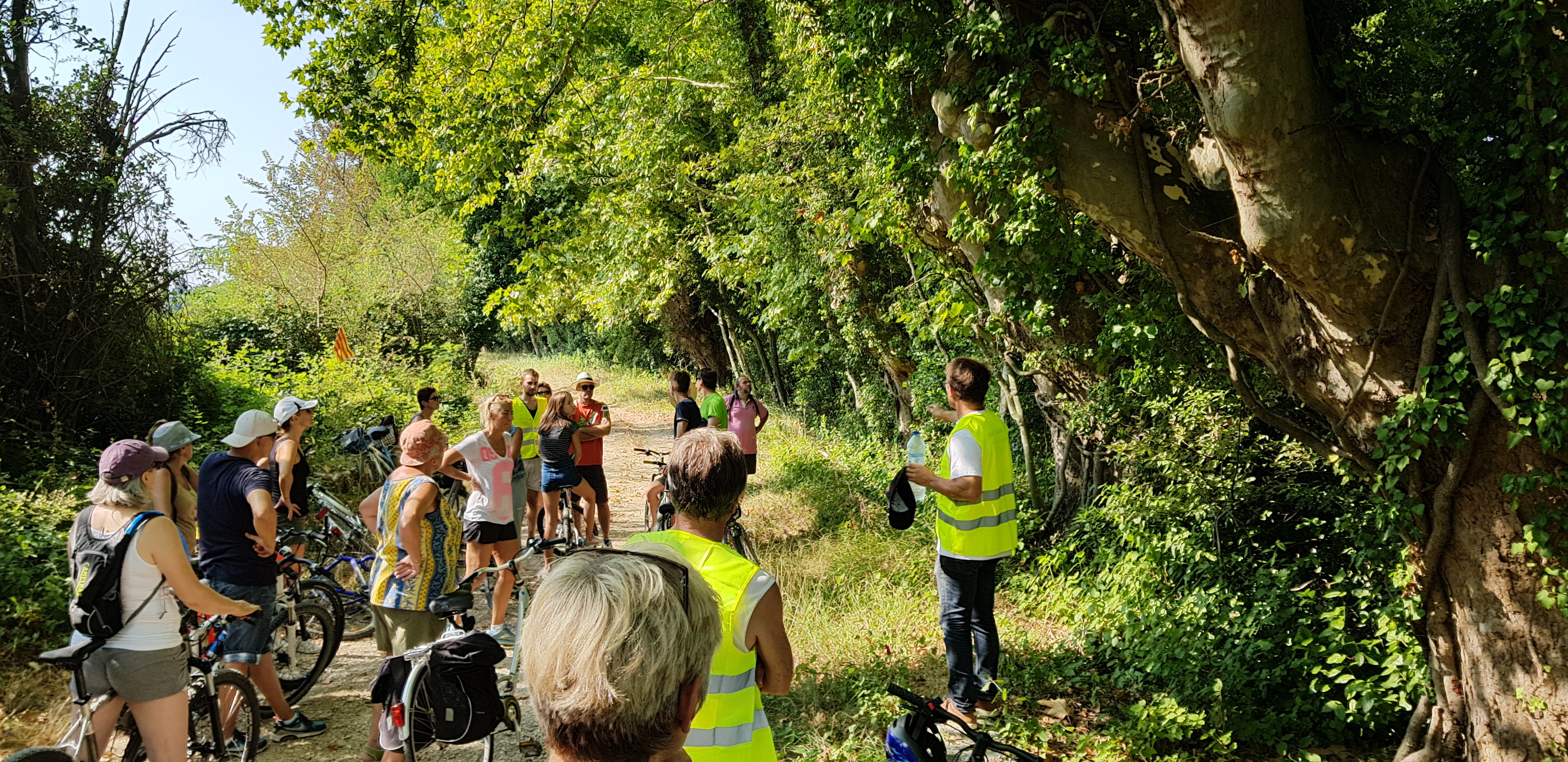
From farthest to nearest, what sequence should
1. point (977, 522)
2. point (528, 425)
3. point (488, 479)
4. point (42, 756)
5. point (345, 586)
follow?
point (528, 425)
point (345, 586)
point (488, 479)
point (977, 522)
point (42, 756)

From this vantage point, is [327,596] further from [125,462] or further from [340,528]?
[125,462]

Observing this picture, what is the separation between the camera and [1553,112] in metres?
3.15

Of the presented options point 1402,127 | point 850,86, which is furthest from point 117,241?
point 1402,127

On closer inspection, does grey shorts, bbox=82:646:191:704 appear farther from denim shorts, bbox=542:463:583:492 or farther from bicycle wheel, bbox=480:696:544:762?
denim shorts, bbox=542:463:583:492

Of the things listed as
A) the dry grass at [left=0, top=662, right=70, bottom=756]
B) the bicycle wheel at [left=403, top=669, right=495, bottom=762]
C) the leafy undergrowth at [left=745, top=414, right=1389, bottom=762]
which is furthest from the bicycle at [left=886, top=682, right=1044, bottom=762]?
the dry grass at [left=0, top=662, right=70, bottom=756]

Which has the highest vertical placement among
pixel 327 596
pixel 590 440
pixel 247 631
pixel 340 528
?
pixel 590 440

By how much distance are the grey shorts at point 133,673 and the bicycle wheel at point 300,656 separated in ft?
5.77

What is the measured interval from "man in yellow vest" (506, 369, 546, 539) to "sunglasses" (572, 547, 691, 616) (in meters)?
6.28

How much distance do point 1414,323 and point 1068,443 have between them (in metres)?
4.16

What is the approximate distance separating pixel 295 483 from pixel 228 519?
83.9 inches

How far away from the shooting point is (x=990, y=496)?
4574 mm

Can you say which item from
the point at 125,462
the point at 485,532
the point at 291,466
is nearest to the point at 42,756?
the point at 125,462

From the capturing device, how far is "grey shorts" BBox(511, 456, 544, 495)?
7.93 m

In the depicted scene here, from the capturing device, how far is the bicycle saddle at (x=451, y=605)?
4.16m
